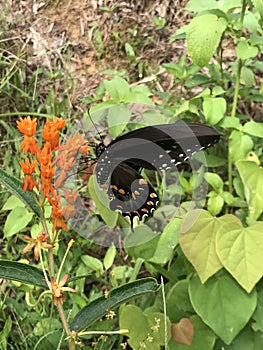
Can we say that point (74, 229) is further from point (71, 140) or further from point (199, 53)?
point (71, 140)

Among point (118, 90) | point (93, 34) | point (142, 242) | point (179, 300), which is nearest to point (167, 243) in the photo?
point (142, 242)

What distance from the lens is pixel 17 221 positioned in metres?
2.09

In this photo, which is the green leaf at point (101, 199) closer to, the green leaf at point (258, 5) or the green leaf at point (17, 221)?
the green leaf at point (17, 221)

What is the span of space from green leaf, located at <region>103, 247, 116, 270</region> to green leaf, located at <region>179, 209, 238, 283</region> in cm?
48

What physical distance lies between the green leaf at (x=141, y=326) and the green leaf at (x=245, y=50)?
2.66ft

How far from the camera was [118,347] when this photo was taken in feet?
6.86

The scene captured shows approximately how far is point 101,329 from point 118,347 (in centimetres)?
12

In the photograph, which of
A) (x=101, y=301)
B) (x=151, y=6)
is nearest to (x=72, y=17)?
(x=151, y=6)

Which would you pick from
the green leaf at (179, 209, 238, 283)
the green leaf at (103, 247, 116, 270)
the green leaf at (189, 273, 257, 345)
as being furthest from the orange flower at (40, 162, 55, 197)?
the green leaf at (103, 247, 116, 270)

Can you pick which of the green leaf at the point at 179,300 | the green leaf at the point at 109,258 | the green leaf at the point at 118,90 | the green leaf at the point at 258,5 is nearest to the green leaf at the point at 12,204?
the green leaf at the point at 109,258

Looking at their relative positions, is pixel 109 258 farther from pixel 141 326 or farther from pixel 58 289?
pixel 58 289

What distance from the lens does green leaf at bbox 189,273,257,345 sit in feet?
5.98

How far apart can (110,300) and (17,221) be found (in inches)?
26.1

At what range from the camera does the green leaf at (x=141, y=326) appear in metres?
1.84
